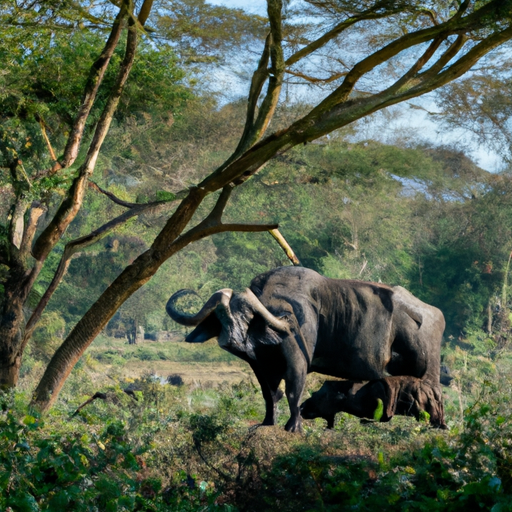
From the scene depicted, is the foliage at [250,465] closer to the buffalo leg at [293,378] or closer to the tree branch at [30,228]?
the buffalo leg at [293,378]

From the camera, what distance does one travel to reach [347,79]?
8.15 meters

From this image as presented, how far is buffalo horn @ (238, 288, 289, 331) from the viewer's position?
7199 millimetres

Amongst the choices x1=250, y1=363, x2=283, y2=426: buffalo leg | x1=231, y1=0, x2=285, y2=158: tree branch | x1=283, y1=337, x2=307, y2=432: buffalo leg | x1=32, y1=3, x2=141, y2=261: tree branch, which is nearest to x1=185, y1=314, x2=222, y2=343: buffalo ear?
x1=250, y1=363, x2=283, y2=426: buffalo leg

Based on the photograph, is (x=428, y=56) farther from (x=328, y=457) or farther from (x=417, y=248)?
(x=417, y=248)

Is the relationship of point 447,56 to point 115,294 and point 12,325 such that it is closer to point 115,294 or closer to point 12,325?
point 115,294

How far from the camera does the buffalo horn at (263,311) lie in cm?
720

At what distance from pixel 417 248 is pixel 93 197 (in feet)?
41.7

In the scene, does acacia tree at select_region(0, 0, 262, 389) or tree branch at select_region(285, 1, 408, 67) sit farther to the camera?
acacia tree at select_region(0, 0, 262, 389)

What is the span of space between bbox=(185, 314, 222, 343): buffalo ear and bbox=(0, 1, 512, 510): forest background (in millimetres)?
698

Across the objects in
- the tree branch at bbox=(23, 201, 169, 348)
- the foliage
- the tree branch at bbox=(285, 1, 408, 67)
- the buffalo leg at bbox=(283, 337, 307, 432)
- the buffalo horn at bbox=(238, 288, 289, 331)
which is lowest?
the foliage

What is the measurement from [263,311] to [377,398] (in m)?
1.53

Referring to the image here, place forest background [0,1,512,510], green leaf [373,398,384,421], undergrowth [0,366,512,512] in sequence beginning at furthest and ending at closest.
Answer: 1. green leaf [373,398,384,421]
2. forest background [0,1,512,510]
3. undergrowth [0,366,512,512]

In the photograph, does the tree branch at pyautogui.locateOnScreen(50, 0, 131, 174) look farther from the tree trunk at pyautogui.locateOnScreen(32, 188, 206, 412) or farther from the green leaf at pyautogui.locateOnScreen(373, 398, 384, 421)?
the green leaf at pyautogui.locateOnScreen(373, 398, 384, 421)

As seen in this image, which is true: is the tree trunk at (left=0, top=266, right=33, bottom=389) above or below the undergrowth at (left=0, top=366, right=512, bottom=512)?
above
